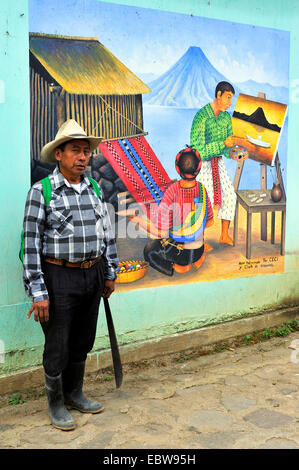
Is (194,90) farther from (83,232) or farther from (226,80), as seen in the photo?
(83,232)

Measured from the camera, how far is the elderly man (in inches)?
117

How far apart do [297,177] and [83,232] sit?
3.18m

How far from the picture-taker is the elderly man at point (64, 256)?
297 cm

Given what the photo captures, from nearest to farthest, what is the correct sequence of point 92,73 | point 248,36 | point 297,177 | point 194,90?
point 92,73 → point 194,90 → point 248,36 → point 297,177

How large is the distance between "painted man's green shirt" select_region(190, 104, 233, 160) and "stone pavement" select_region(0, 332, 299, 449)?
1.96 meters

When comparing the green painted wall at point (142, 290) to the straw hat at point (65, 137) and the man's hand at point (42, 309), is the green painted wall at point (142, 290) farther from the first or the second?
the man's hand at point (42, 309)

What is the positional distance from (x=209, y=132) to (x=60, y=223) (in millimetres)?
2222

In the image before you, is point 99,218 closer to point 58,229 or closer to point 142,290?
point 58,229

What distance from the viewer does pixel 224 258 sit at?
484cm

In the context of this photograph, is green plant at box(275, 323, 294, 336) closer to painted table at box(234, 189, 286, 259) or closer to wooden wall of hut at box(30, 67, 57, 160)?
painted table at box(234, 189, 286, 259)

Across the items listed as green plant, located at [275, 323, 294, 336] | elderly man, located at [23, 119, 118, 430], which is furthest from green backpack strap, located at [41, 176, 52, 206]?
green plant, located at [275, 323, 294, 336]

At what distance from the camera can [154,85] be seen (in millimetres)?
4266
